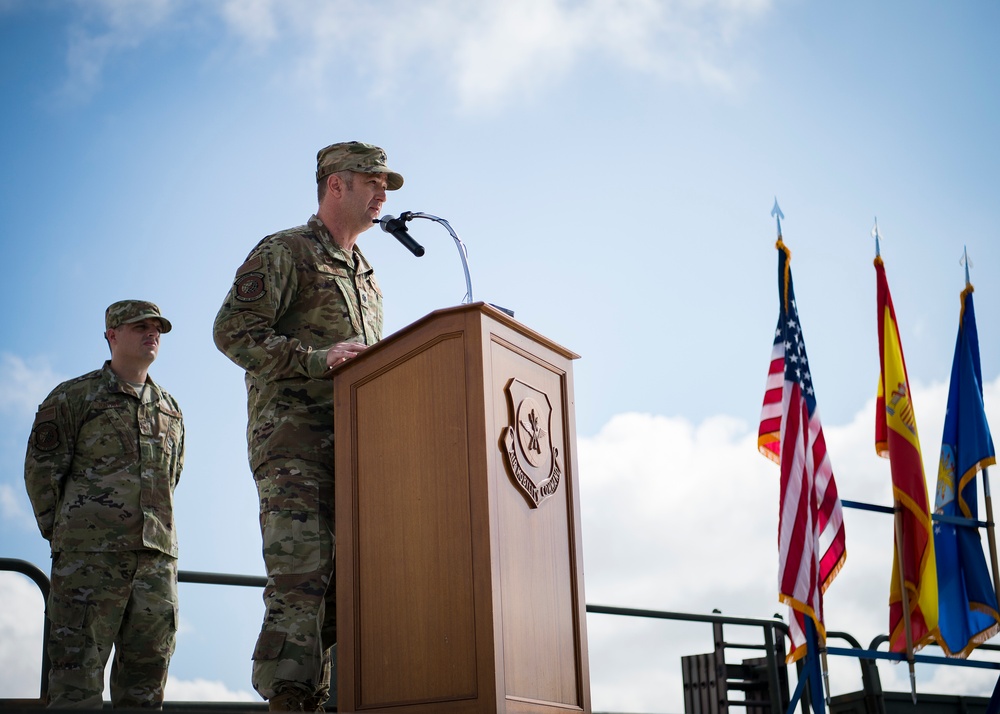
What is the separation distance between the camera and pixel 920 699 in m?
5.72

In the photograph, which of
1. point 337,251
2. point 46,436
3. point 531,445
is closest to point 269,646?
point 531,445

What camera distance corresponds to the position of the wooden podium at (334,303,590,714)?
234 cm

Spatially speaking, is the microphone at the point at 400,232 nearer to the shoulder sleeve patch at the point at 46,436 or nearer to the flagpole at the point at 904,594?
the shoulder sleeve patch at the point at 46,436

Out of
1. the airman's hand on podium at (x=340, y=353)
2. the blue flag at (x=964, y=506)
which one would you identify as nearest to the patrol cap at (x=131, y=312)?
the airman's hand on podium at (x=340, y=353)

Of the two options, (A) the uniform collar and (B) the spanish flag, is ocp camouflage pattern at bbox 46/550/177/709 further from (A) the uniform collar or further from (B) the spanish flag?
(B) the spanish flag

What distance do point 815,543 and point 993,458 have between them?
1.07m

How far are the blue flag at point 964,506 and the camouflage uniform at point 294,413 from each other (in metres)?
3.24

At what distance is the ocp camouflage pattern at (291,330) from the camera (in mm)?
2951

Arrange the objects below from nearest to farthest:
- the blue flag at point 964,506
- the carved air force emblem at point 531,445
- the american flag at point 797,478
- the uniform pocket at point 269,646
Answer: the carved air force emblem at point 531,445 → the uniform pocket at point 269,646 → the american flag at point 797,478 → the blue flag at point 964,506

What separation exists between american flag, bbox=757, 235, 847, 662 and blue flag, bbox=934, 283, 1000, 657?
1.89 feet

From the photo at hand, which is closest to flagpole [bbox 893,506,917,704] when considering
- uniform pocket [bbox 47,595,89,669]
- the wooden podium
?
the wooden podium

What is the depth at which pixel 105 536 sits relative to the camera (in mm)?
4137

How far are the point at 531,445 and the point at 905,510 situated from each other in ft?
10.1

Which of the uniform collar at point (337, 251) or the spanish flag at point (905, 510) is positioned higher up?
the uniform collar at point (337, 251)
